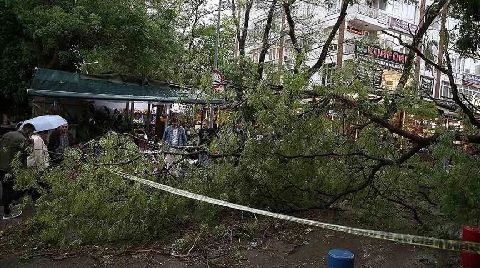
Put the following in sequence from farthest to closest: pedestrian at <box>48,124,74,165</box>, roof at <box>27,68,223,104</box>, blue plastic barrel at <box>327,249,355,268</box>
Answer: roof at <box>27,68,223,104</box>
pedestrian at <box>48,124,74,165</box>
blue plastic barrel at <box>327,249,355,268</box>

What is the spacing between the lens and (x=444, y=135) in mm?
4164

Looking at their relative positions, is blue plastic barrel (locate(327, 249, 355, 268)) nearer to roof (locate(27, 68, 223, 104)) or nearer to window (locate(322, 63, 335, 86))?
window (locate(322, 63, 335, 86))

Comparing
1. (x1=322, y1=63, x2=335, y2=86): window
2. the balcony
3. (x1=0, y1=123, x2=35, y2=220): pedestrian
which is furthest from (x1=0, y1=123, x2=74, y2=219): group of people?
the balcony

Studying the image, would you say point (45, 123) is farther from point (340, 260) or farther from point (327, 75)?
point (340, 260)

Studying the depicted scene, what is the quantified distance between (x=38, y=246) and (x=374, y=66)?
17.0ft

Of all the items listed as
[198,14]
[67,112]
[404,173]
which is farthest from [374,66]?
[198,14]

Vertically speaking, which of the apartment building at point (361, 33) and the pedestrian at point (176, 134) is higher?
the apartment building at point (361, 33)

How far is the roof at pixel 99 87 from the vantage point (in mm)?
10836

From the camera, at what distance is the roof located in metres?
10.8

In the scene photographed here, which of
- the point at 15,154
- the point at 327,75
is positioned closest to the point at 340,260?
the point at 327,75

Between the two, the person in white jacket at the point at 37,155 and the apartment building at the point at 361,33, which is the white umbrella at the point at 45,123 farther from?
the apartment building at the point at 361,33

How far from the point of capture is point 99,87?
11844 mm

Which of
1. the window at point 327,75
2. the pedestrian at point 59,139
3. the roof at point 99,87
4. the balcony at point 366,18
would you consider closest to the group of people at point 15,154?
the pedestrian at point 59,139

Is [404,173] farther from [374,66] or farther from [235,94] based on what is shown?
[235,94]
